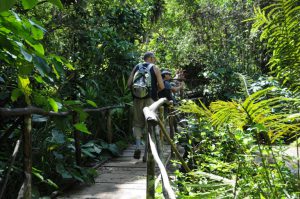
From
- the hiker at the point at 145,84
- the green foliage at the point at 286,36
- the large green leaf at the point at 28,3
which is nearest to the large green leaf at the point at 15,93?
the large green leaf at the point at 28,3

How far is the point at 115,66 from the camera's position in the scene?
7.92m

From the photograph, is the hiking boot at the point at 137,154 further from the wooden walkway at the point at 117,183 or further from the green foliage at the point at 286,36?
the green foliage at the point at 286,36

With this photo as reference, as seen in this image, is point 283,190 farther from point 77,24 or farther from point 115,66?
point 115,66

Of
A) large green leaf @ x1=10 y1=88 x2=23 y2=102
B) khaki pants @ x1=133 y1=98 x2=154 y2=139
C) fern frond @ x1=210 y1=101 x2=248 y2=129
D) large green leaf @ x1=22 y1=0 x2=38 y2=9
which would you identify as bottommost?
fern frond @ x1=210 y1=101 x2=248 y2=129

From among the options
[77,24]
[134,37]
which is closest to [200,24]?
[134,37]

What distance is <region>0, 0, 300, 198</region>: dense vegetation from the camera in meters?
1.66

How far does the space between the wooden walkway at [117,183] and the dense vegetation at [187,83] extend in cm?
18

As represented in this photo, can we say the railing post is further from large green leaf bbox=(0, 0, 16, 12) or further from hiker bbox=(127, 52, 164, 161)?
hiker bbox=(127, 52, 164, 161)

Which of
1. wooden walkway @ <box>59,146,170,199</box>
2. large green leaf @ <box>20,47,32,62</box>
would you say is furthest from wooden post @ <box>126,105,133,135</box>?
large green leaf @ <box>20,47,32,62</box>

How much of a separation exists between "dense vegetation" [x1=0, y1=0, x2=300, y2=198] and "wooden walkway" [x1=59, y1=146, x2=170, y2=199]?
185mm

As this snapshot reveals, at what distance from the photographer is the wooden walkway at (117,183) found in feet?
13.1

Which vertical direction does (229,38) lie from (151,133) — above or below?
above

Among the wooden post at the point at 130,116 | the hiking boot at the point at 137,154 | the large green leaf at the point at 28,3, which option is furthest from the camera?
the wooden post at the point at 130,116

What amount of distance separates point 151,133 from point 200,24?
33.3ft
